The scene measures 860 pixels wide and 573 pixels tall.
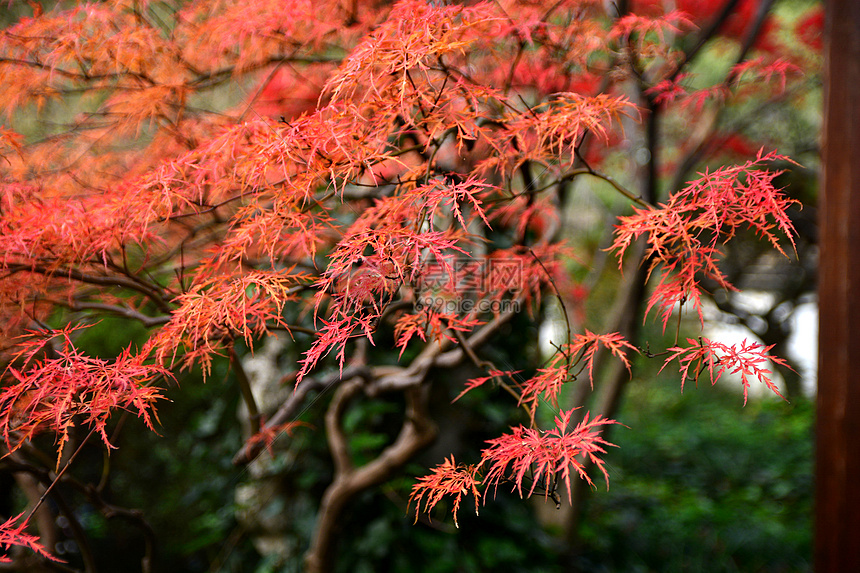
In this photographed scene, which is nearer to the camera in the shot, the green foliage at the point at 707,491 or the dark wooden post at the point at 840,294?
the dark wooden post at the point at 840,294

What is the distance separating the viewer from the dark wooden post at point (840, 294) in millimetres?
1427

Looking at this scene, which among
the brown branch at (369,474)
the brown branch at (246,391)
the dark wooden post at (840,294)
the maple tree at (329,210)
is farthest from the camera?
the brown branch at (369,474)

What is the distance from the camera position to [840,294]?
1.45 metres

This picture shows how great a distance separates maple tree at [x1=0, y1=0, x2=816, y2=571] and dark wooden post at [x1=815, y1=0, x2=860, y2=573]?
Result: 152 millimetres

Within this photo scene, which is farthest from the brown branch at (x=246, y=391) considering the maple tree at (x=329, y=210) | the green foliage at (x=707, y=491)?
the green foliage at (x=707, y=491)

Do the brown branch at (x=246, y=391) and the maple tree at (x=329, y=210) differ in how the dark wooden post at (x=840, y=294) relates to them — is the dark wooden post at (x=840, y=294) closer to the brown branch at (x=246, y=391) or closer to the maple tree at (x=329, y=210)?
the maple tree at (x=329, y=210)

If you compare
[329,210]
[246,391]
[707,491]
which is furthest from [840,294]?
[707,491]

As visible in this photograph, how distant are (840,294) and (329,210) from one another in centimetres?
132

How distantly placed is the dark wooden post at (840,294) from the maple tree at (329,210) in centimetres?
15

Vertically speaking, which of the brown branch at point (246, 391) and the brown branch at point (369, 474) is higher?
the brown branch at point (246, 391)

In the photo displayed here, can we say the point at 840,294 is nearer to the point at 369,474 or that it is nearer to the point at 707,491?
the point at 369,474

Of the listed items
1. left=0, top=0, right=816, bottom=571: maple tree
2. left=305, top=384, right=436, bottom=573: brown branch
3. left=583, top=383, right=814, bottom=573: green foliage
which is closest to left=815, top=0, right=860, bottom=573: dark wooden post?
left=0, top=0, right=816, bottom=571: maple tree

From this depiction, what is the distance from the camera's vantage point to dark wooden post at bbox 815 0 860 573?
1.43 meters

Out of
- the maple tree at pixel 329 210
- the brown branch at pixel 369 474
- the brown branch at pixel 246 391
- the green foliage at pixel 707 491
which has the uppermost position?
the maple tree at pixel 329 210
